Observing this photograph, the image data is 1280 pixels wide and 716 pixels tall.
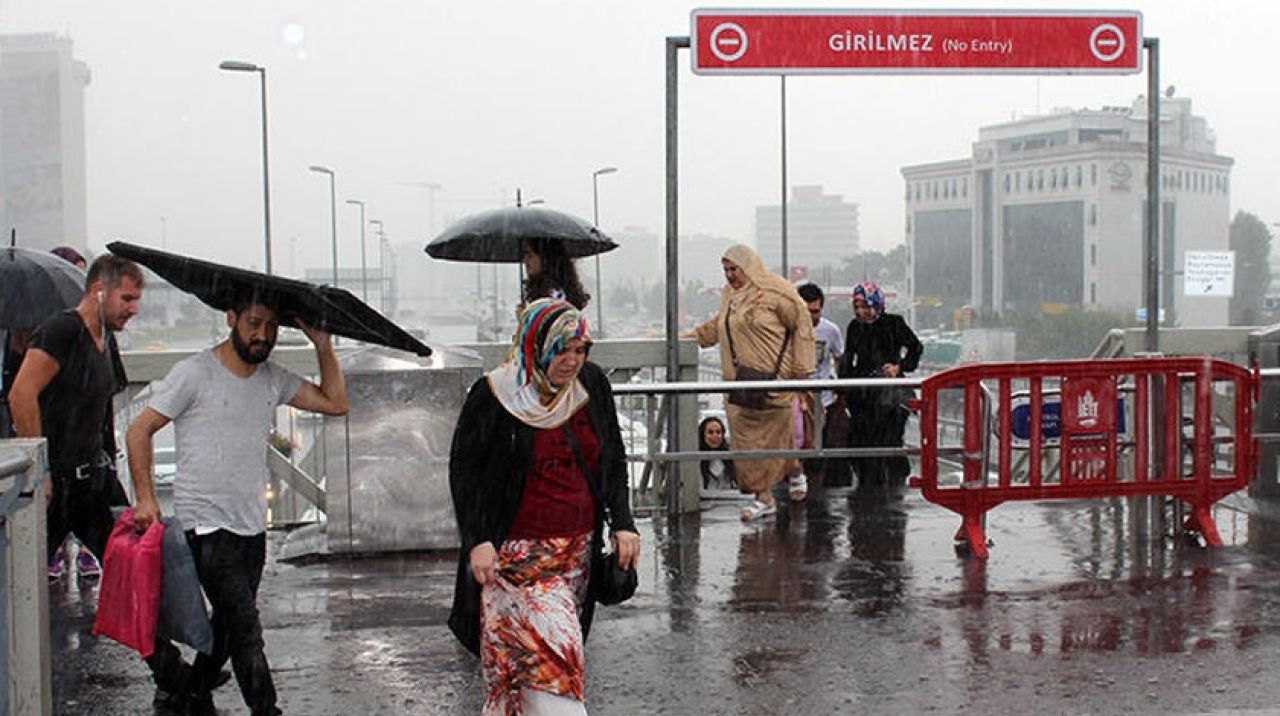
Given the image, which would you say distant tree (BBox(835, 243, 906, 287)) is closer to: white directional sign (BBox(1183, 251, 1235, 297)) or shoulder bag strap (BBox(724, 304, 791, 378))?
shoulder bag strap (BBox(724, 304, 791, 378))

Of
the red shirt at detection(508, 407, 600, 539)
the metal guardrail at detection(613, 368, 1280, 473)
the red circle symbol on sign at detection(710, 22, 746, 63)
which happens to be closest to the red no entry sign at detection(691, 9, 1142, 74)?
the red circle symbol on sign at detection(710, 22, 746, 63)

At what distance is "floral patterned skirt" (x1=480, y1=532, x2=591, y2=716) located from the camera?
4.38m

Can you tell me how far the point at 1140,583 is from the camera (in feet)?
24.8

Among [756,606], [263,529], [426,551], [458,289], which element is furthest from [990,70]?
[458,289]

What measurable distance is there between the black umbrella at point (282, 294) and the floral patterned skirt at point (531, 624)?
986 mm

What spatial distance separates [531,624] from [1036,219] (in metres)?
22.0

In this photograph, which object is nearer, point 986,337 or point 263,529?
point 263,529

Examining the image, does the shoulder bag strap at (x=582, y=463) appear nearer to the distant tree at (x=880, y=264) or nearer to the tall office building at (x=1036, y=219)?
the distant tree at (x=880, y=264)

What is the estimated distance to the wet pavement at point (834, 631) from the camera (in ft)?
18.7

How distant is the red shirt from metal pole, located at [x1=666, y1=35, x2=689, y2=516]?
4711mm

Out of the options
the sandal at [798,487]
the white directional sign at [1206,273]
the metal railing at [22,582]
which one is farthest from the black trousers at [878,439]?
the white directional sign at [1206,273]

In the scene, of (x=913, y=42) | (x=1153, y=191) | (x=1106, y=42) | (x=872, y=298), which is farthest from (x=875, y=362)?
(x=1106, y=42)

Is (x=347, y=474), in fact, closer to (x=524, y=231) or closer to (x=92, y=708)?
(x=524, y=231)

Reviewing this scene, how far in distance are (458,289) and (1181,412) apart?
8979mm
